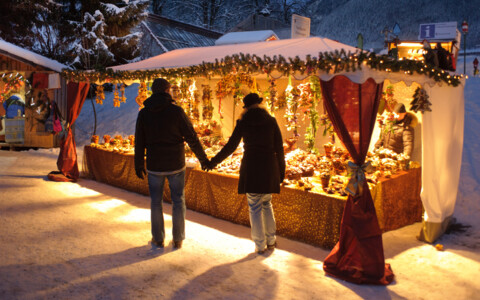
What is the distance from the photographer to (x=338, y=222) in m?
→ 4.81

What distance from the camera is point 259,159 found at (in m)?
4.53

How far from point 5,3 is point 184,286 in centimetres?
1990

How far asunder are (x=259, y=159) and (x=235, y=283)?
53.1 inches

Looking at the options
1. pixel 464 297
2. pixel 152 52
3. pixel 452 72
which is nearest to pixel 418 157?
pixel 452 72

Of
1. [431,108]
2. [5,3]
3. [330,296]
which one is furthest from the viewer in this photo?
[5,3]

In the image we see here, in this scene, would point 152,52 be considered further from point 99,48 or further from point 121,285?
point 121,285

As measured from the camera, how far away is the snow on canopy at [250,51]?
5.61m

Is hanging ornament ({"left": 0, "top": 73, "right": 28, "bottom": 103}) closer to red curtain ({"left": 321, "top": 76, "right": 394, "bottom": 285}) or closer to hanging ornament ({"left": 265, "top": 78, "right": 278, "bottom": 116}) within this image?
hanging ornament ({"left": 265, "top": 78, "right": 278, "bottom": 116})

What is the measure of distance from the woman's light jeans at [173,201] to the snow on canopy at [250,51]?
2.24m

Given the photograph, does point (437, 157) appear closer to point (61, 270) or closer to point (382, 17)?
point (61, 270)

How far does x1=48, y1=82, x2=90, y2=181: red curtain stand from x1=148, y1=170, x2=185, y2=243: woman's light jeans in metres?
4.42

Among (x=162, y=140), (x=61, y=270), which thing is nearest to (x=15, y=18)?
(x=162, y=140)

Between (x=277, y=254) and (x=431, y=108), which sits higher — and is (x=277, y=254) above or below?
below

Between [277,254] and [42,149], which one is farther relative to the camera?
[42,149]
